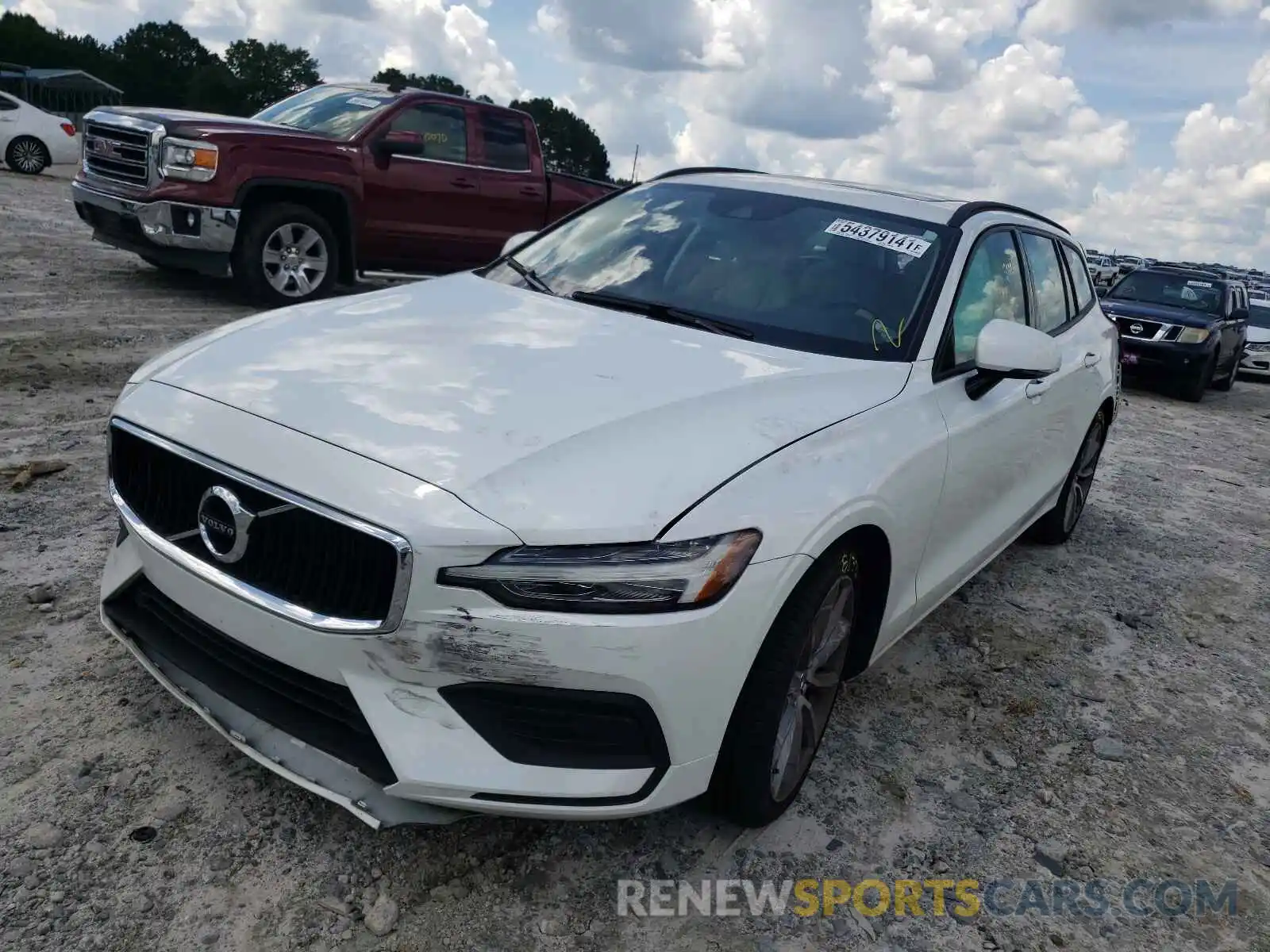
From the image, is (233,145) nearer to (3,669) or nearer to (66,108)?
(3,669)

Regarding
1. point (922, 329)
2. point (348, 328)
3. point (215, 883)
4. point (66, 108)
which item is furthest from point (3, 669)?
point (66, 108)

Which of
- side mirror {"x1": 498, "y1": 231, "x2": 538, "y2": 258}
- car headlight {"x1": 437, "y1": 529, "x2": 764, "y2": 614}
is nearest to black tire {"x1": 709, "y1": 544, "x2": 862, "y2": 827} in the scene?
car headlight {"x1": 437, "y1": 529, "x2": 764, "y2": 614}

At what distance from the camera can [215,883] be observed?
2.25 m

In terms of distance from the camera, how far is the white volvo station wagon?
203cm

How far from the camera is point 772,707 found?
7.64ft

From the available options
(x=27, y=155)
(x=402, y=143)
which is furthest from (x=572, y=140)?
(x=402, y=143)

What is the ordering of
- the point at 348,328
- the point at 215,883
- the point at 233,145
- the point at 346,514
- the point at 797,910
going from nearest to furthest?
the point at 346,514
the point at 215,883
the point at 797,910
the point at 348,328
the point at 233,145

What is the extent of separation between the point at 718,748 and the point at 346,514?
0.95 m

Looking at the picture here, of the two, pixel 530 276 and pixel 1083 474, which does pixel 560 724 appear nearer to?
pixel 530 276

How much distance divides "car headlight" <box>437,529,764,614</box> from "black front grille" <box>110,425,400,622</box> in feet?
0.51

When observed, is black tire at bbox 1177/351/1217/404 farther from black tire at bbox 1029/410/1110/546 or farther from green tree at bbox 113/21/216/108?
green tree at bbox 113/21/216/108

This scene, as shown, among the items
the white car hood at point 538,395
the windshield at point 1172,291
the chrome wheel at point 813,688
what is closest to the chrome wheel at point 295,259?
the white car hood at point 538,395

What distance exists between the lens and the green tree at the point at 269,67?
91250 mm

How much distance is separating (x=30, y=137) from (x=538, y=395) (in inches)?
783
